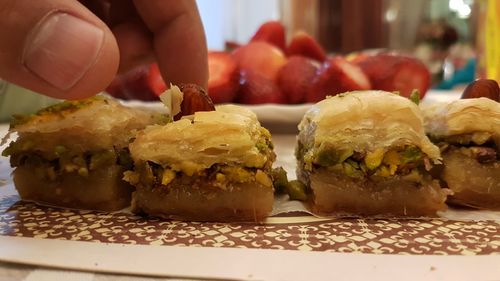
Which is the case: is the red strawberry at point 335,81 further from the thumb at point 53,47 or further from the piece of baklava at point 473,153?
the thumb at point 53,47

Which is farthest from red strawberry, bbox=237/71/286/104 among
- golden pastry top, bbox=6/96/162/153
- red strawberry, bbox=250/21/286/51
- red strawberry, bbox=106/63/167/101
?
golden pastry top, bbox=6/96/162/153

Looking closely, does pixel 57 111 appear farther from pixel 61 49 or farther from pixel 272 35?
pixel 272 35

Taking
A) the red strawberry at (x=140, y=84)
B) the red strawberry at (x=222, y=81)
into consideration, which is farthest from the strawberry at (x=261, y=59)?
the red strawberry at (x=140, y=84)

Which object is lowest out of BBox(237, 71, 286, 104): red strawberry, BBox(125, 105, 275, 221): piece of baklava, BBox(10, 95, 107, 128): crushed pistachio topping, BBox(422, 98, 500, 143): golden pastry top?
BBox(125, 105, 275, 221): piece of baklava

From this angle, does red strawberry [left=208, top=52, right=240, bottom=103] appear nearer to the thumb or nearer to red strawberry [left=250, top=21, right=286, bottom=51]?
red strawberry [left=250, top=21, right=286, bottom=51]

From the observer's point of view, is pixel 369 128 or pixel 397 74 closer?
pixel 369 128

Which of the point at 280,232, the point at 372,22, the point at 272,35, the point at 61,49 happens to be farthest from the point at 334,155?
the point at 372,22
